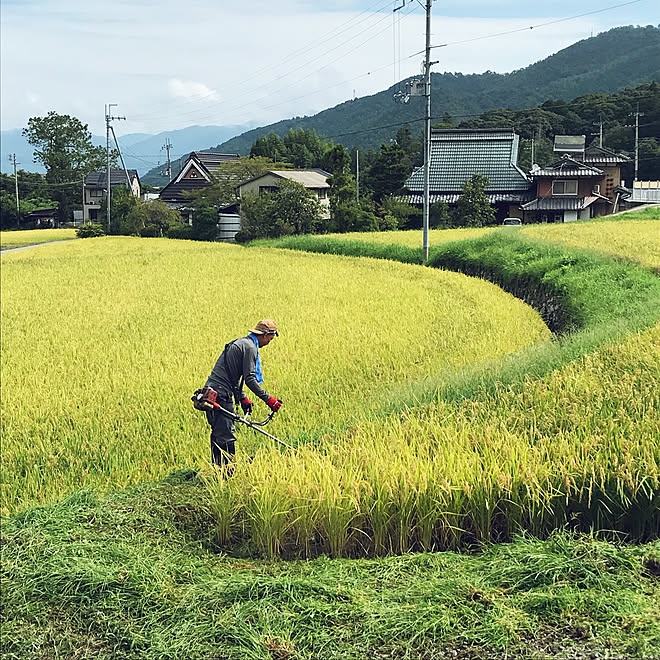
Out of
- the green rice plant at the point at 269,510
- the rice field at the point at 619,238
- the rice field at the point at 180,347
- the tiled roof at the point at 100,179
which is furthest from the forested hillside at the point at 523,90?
the green rice plant at the point at 269,510

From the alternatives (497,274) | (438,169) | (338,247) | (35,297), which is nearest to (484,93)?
(438,169)

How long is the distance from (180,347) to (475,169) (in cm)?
3079

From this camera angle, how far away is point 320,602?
124 inches

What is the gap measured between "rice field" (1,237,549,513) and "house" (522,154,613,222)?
714 inches

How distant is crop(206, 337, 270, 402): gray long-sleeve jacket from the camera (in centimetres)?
436

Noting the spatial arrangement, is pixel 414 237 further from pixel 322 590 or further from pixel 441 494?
pixel 322 590

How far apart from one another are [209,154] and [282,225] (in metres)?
13.1

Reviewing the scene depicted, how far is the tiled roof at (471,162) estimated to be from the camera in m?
35.6

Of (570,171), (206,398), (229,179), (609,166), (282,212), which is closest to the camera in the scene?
(206,398)

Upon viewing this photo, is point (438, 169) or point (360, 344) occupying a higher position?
point (438, 169)

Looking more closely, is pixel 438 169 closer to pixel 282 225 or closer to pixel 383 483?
pixel 282 225

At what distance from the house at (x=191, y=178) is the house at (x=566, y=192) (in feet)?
48.5

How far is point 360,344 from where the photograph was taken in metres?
8.80

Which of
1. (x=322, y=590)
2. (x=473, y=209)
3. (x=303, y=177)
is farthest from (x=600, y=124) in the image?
(x=322, y=590)
